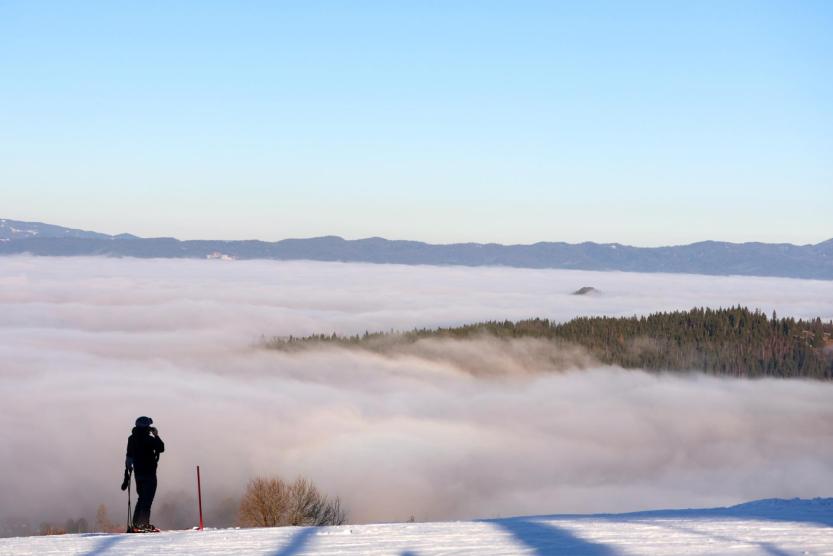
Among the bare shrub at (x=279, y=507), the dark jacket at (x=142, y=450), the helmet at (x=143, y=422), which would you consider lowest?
the bare shrub at (x=279, y=507)

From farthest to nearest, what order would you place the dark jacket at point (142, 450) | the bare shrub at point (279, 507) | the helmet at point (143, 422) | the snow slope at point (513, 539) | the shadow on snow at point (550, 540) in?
the bare shrub at point (279, 507)
the dark jacket at point (142, 450)
the helmet at point (143, 422)
the snow slope at point (513, 539)
the shadow on snow at point (550, 540)

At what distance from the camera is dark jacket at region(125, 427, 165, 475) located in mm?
16516

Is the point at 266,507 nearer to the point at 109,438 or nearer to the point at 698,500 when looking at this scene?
the point at 698,500

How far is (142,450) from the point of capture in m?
16.6

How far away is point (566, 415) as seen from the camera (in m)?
198

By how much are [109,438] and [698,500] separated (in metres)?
113

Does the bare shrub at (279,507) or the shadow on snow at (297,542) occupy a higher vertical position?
the shadow on snow at (297,542)

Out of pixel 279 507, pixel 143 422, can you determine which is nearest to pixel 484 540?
pixel 143 422

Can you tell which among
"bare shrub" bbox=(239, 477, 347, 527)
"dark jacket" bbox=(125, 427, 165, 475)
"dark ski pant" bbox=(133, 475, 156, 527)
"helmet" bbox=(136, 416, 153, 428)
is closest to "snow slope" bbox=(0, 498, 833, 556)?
"dark ski pant" bbox=(133, 475, 156, 527)

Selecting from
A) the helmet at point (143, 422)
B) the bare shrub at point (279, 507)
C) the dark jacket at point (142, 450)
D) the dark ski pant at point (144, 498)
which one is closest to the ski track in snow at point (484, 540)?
the dark ski pant at point (144, 498)

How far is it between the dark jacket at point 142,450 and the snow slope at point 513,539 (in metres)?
1.66

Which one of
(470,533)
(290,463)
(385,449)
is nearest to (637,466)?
(385,449)

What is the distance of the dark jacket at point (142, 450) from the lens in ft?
54.2

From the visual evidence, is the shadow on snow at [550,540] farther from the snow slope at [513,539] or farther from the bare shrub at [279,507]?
the bare shrub at [279,507]
